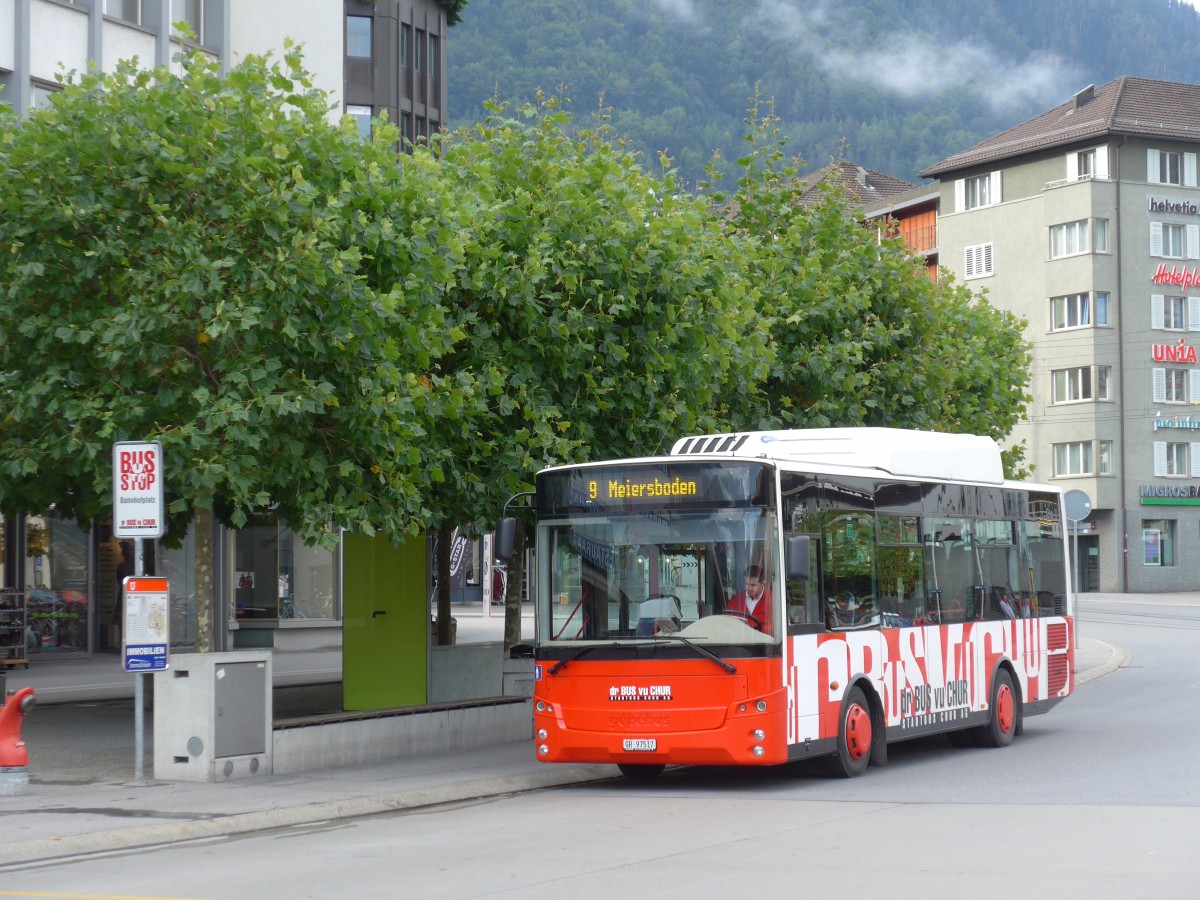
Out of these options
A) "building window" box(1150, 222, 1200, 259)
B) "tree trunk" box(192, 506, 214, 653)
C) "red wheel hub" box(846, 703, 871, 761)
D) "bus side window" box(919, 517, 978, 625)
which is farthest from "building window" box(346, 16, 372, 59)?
"red wheel hub" box(846, 703, 871, 761)

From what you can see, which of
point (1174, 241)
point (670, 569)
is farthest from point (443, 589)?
point (1174, 241)

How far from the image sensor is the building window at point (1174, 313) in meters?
78.3

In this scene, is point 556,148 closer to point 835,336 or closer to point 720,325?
point 720,325

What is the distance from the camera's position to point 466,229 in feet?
58.2

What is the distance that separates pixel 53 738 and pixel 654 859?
10.4m

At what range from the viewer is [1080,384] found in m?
78.4

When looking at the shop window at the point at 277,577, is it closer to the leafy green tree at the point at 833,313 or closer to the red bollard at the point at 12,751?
the leafy green tree at the point at 833,313

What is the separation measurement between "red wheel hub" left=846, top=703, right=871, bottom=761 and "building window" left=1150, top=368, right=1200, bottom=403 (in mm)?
66112

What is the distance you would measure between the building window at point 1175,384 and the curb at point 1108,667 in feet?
144

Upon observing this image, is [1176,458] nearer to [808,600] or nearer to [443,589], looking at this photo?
[443,589]

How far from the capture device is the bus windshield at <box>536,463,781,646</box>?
14586 millimetres

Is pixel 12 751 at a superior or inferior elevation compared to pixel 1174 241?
inferior

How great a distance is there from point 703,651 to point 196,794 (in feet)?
13.8

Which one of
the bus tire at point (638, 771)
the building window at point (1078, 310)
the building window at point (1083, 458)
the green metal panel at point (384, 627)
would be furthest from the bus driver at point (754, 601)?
the building window at point (1083, 458)
